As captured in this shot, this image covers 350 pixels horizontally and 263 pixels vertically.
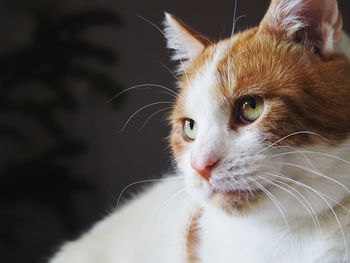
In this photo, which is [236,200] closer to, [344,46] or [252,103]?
[252,103]

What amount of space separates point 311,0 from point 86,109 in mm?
1198

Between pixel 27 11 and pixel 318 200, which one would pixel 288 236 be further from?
pixel 27 11

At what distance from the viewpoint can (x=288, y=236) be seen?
573 millimetres

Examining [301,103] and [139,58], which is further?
[139,58]

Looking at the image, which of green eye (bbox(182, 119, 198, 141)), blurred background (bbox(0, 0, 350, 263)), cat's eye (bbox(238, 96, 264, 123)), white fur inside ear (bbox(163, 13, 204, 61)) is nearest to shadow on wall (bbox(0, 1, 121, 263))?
blurred background (bbox(0, 0, 350, 263))

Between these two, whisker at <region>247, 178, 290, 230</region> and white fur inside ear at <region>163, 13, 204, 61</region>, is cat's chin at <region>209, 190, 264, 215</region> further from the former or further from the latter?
white fur inside ear at <region>163, 13, 204, 61</region>

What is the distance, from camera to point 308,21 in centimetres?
56

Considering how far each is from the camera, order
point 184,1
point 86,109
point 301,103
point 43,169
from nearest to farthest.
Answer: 1. point 301,103
2. point 184,1
3. point 43,169
4. point 86,109

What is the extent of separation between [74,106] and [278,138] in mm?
1155

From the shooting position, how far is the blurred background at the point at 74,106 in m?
1.42

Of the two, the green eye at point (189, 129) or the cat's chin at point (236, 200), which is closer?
the cat's chin at point (236, 200)

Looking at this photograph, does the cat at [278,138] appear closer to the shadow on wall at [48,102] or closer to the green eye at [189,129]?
the green eye at [189,129]

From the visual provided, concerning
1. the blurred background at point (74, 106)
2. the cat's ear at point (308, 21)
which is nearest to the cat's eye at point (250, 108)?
the cat's ear at point (308, 21)

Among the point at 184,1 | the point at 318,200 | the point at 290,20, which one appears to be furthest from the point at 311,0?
the point at 184,1
